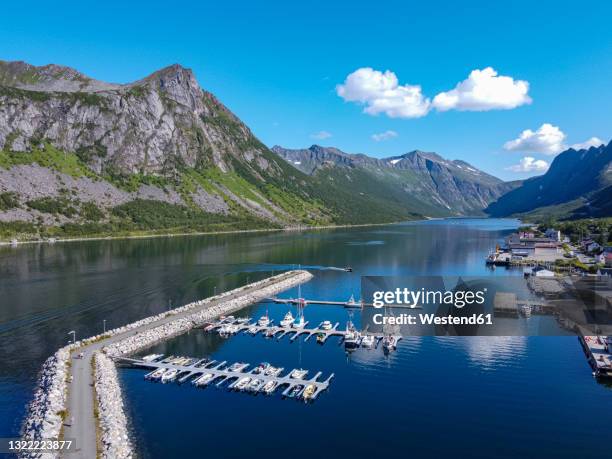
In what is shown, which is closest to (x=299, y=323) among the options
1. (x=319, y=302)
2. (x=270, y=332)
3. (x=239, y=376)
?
(x=270, y=332)

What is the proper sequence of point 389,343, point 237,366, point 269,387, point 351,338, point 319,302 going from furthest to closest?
point 319,302 < point 351,338 < point 389,343 < point 237,366 < point 269,387

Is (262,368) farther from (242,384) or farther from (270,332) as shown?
(270,332)

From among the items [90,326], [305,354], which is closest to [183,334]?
[90,326]

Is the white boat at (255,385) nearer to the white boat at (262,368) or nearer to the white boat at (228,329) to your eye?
the white boat at (262,368)

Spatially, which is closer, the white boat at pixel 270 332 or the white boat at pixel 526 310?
the white boat at pixel 270 332

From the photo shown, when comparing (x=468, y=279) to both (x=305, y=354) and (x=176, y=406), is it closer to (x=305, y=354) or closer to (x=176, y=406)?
(x=305, y=354)

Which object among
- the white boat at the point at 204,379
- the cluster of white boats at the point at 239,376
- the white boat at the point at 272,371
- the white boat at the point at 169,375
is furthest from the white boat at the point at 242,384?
the white boat at the point at 169,375

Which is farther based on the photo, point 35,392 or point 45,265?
point 45,265
